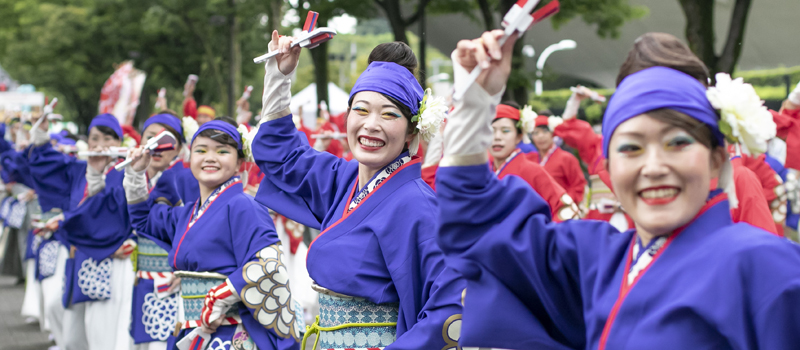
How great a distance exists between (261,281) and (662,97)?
2635 millimetres

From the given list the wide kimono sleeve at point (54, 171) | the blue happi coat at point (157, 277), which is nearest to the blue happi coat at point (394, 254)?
the blue happi coat at point (157, 277)

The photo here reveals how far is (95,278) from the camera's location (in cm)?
654

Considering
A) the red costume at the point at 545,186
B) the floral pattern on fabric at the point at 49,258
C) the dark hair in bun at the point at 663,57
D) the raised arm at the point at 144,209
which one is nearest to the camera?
the dark hair in bun at the point at 663,57

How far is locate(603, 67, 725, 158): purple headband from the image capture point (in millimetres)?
1741

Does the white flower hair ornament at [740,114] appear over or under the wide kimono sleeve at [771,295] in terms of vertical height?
over

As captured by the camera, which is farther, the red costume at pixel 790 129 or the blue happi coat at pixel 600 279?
the red costume at pixel 790 129

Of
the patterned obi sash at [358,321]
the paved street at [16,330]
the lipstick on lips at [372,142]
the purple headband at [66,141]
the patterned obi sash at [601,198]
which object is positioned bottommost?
the paved street at [16,330]

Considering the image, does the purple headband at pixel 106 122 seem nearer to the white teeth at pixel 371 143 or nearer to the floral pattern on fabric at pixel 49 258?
the floral pattern on fabric at pixel 49 258

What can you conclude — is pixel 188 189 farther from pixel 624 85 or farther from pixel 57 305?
pixel 624 85

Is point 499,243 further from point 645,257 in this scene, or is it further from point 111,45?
point 111,45

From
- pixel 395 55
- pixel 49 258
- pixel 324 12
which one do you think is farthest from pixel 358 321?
pixel 324 12

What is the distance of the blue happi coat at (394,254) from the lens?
261cm

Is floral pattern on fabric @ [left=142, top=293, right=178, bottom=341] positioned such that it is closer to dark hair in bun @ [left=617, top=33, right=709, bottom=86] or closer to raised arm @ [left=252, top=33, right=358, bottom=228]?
raised arm @ [left=252, top=33, right=358, bottom=228]

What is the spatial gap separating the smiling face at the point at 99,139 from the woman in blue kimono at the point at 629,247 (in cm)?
A: 542
